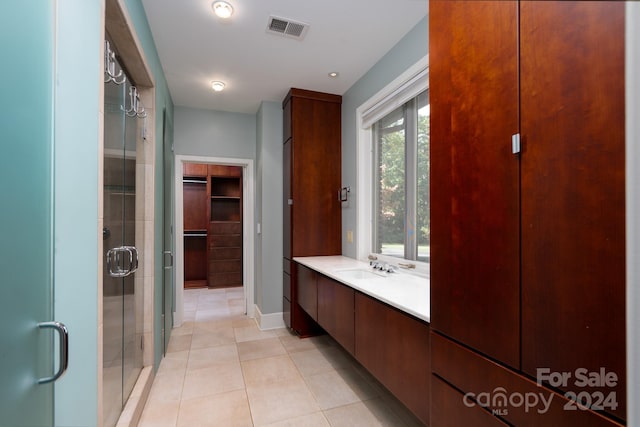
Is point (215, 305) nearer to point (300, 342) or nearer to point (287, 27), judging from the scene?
point (300, 342)

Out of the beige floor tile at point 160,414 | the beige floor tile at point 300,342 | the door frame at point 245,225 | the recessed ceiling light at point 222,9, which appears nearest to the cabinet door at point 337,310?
the beige floor tile at point 300,342

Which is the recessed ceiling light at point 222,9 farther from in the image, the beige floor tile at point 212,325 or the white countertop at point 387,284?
the beige floor tile at point 212,325

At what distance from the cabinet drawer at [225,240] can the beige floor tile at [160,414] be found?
350 centimetres

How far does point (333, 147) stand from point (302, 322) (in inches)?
78.1

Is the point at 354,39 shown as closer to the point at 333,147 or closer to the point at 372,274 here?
the point at 333,147

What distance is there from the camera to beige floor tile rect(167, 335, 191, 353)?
2951mm

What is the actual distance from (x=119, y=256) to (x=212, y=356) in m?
1.56

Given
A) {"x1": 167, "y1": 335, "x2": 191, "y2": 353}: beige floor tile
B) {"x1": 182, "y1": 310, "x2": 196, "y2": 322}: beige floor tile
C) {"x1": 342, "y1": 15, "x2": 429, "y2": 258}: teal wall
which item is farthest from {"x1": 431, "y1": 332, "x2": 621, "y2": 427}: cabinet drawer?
{"x1": 182, "y1": 310, "x2": 196, "y2": 322}: beige floor tile

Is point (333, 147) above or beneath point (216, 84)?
beneath

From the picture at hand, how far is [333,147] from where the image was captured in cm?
334

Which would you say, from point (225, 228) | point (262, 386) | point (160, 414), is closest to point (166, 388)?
point (160, 414)

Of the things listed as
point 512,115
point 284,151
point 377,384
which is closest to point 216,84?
point 284,151

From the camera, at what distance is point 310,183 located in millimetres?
3238

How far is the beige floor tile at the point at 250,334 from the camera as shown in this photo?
10.6 feet
